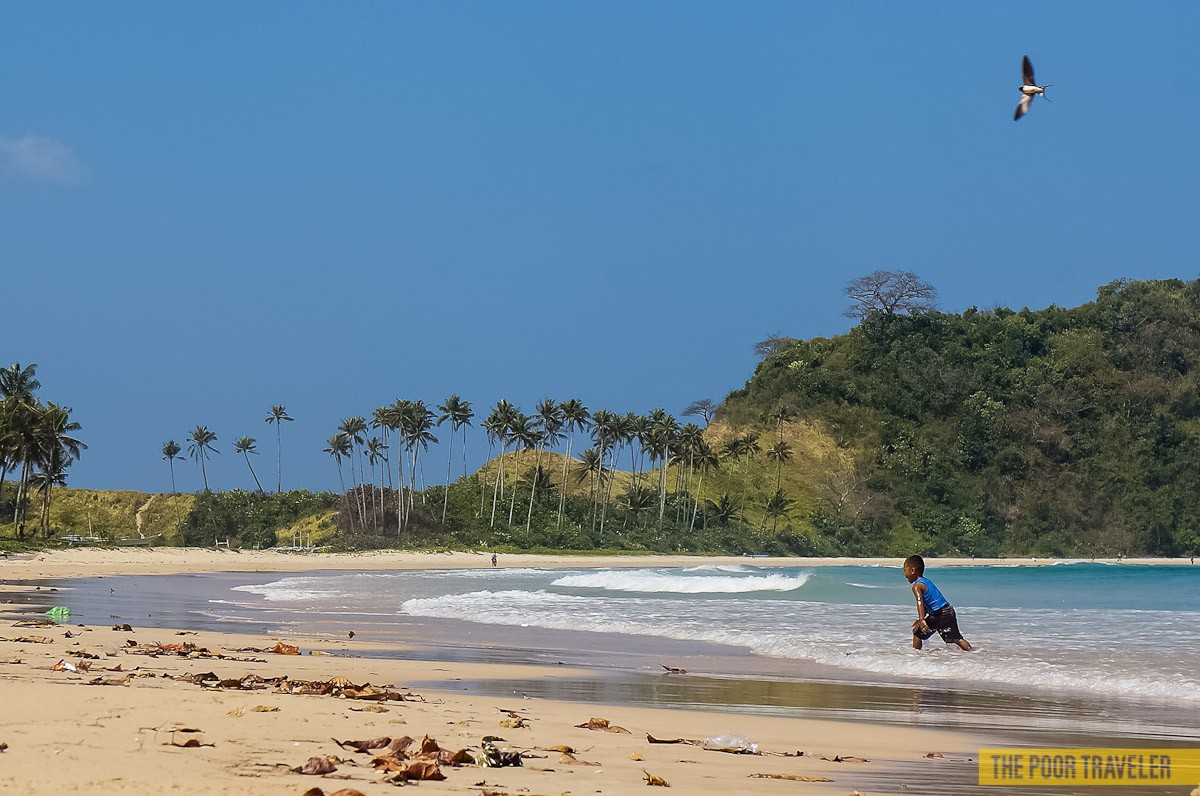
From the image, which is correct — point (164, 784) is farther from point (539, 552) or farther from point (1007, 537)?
point (1007, 537)

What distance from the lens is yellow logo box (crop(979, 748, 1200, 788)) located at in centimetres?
802

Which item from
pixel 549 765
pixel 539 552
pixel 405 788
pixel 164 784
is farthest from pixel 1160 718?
pixel 539 552

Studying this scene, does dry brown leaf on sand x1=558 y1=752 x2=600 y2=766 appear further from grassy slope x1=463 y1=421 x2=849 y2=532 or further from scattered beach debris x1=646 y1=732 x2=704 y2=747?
grassy slope x1=463 y1=421 x2=849 y2=532

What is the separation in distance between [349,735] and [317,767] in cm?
144

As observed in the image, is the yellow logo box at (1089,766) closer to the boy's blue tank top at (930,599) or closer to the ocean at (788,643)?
the ocean at (788,643)

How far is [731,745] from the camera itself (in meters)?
8.70

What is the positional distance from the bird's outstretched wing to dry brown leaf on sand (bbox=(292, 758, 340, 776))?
10.9 meters

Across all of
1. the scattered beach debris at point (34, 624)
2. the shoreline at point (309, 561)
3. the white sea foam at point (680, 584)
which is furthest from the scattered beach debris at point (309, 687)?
the shoreline at point (309, 561)

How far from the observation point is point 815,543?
94625mm

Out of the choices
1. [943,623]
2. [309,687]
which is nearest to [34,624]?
[309,687]

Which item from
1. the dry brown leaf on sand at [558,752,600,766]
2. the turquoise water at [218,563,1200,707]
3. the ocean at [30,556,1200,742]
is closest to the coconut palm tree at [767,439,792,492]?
the turquoise water at [218,563,1200,707]

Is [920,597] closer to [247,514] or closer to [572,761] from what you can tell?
[572,761]

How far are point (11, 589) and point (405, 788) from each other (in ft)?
96.7

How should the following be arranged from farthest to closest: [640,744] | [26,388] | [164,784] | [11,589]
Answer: [26,388], [11,589], [640,744], [164,784]
